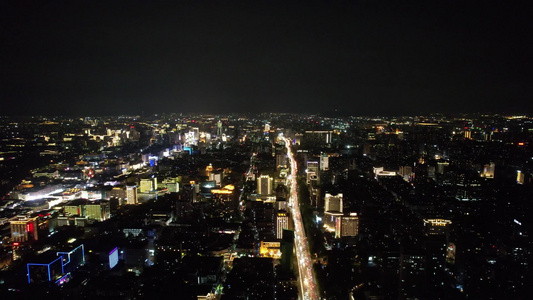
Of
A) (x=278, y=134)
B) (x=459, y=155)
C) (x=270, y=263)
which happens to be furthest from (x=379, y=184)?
(x=278, y=134)

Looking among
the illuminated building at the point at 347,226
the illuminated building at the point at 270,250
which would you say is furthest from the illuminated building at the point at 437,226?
the illuminated building at the point at 270,250

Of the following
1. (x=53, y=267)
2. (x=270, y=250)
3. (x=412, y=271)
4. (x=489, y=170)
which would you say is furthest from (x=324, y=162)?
A: (x=53, y=267)

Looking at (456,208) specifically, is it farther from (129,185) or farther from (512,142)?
(129,185)

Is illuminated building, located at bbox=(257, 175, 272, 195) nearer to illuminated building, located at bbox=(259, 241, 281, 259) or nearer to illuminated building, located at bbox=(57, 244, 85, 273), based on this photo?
illuminated building, located at bbox=(259, 241, 281, 259)

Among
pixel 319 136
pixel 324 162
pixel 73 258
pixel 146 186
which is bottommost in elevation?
pixel 73 258

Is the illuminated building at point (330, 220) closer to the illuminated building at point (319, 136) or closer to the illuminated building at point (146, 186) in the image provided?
the illuminated building at point (146, 186)

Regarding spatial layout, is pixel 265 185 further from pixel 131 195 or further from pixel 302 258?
pixel 302 258
